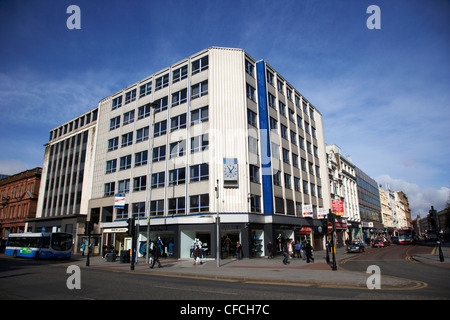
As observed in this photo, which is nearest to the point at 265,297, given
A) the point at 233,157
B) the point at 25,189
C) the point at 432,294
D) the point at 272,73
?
the point at 432,294

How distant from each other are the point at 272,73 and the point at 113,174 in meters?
26.2

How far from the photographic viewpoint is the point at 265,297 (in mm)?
8820

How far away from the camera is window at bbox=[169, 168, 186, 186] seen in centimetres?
3116

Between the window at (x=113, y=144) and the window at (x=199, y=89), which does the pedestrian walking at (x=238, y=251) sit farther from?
the window at (x=113, y=144)

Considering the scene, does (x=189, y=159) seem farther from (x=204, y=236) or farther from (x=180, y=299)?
(x=180, y=299)

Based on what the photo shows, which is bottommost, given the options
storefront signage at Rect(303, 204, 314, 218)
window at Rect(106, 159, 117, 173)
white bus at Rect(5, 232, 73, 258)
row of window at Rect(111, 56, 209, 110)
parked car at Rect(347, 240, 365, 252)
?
parked car at Rect(347, 240, 365, 252)

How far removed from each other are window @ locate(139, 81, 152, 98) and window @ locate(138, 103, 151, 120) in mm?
1919

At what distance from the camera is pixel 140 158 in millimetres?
36344

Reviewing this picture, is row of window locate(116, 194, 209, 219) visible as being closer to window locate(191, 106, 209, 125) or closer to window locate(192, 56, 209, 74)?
window locate(191, 106, 209, 125)

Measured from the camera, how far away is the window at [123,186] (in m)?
36.7

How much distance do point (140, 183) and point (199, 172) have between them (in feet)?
31.8

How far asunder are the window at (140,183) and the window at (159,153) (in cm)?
299

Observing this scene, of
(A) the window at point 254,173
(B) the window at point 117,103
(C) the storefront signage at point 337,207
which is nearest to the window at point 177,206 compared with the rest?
(A) the window at point 254,173

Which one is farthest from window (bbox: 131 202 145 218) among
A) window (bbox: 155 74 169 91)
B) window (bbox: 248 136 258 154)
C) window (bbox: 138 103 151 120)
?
window (bbox: 155 74 169 91)
